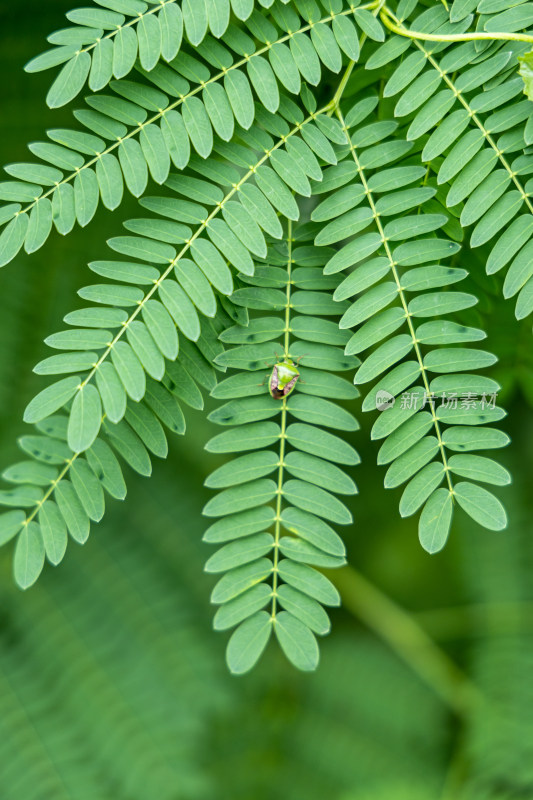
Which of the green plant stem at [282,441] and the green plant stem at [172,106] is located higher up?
the green plant stem at [172,106]

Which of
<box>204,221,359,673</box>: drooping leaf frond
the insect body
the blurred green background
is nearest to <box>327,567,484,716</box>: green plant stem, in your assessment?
the blurred green background

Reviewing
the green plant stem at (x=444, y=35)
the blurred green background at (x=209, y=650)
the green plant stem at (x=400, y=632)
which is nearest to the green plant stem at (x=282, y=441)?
the green plant stem at (x=444, y=35)

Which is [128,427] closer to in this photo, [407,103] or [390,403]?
[390,403]

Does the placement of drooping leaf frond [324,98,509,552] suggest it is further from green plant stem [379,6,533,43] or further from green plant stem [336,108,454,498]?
green plant stem [379,6,533,43]

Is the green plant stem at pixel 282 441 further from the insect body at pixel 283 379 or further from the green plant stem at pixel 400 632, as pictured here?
the green plant stem at pixel 400 632

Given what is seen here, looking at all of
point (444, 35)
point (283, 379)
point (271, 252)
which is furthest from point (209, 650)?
point (444, 35)

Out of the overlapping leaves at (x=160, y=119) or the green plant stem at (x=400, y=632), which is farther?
the green plant stem at (x=400, y=632)

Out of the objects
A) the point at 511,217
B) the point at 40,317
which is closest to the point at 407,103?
the point at 511,217
